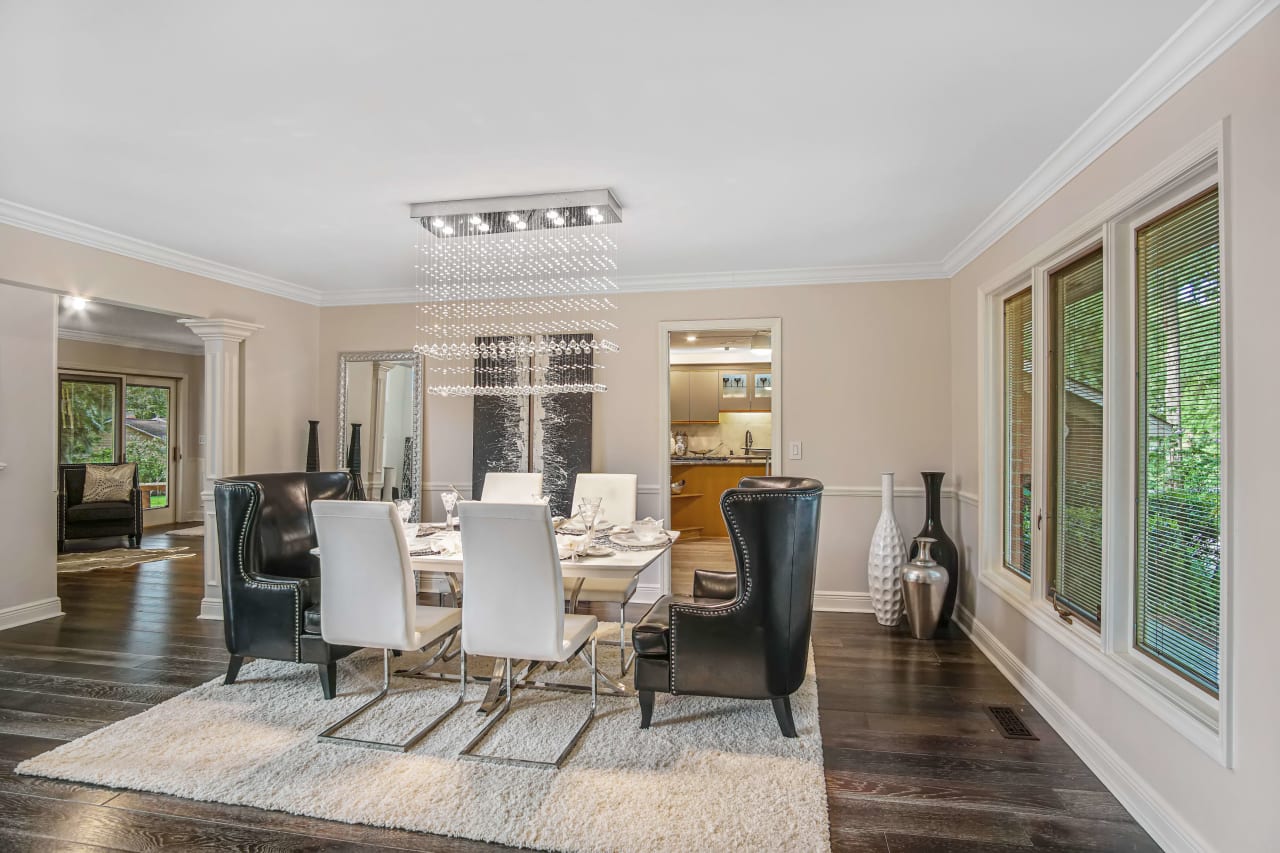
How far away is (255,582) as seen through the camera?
3.50m

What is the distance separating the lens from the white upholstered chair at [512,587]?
277cm

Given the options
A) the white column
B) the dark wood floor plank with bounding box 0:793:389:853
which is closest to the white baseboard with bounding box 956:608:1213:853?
the dark wood floor plank with bounding box 0:793:389:853

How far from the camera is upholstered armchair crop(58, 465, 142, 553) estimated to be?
729cm

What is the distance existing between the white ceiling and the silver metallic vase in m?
2.07

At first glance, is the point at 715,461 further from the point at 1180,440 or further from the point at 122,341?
the point at 122,341

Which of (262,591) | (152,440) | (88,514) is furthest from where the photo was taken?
(152,440)

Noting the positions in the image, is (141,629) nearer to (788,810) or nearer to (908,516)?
(788,810)

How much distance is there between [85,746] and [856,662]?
11.8ft

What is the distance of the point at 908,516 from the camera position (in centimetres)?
514

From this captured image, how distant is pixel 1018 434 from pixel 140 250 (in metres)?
5.46

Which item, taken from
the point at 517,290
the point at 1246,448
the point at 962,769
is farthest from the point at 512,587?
the point at 517,290

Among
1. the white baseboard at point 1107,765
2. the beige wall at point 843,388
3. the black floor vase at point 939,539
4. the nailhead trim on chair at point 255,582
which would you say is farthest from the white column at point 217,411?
the white baseboard at point 1107,765

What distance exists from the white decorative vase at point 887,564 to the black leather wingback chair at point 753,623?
6.41 ft

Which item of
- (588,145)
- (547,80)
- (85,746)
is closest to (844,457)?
(588,145)
